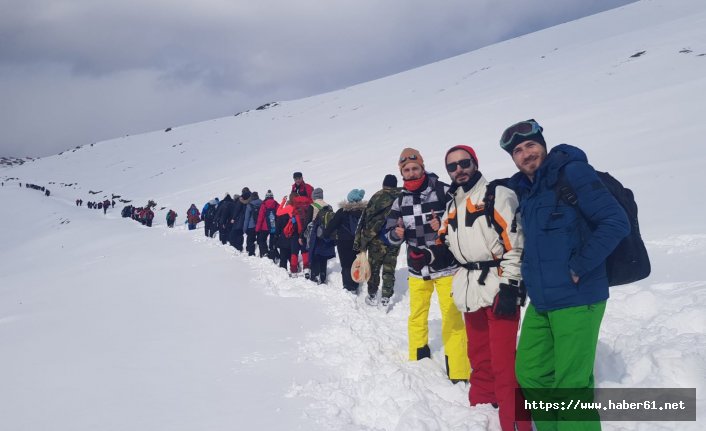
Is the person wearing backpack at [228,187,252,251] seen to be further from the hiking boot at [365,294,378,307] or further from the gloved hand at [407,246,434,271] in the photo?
the gloved hand at [407,246,434,271]

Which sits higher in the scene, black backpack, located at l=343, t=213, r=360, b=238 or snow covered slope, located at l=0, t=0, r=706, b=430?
black backpack, located at l=343, t=213, r=360, b=238

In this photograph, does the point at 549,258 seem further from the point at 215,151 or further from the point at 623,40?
the point at 215,151

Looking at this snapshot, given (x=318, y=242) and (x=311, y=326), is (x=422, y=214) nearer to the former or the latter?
(x=311, y=326)

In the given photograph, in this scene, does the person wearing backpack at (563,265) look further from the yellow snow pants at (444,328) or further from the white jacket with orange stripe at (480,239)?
the yellow snow pants at (444,328)

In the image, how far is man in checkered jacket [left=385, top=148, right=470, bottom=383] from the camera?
12.3 feet

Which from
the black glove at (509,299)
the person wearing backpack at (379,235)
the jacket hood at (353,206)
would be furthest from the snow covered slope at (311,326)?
the jacket hood at (353,206)

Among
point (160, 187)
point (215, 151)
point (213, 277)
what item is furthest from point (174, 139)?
point (213, 277)

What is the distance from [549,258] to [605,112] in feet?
60.5

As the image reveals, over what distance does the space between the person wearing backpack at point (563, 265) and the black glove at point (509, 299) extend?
0.50ft

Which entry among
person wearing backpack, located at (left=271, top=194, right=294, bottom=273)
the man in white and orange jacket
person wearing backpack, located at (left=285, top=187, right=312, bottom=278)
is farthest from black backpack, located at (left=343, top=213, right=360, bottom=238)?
the man in white and orange jacket

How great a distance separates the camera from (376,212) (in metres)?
5.50

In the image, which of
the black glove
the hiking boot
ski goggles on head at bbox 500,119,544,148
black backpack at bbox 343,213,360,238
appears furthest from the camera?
black backpack at bbox 343,213,360,238

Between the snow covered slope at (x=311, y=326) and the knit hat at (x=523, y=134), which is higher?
the knit hat at (x=523, y=134)

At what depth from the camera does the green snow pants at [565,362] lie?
2.39 metres
